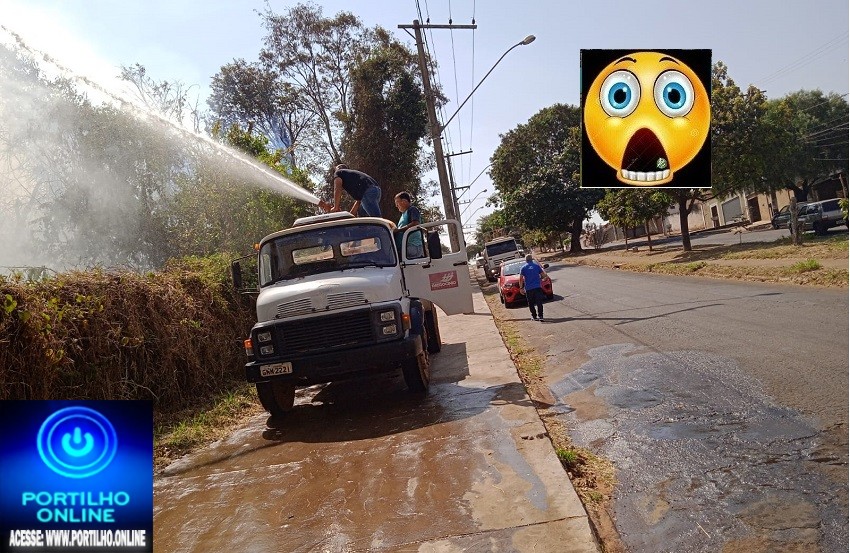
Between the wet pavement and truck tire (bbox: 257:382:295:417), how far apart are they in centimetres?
16

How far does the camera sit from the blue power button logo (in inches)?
94.0

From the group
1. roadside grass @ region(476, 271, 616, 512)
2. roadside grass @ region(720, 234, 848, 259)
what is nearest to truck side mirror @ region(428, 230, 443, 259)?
roadside grass @ region(476, 271, 616, 512)

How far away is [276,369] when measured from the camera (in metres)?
6.98

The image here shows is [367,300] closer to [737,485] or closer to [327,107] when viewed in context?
[737,485]

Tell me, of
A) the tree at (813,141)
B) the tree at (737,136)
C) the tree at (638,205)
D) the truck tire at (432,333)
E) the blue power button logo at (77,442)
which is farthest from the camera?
the tree at (813,141)

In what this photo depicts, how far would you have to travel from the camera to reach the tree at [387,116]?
28.0 m

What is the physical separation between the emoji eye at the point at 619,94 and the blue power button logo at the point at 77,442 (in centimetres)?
541

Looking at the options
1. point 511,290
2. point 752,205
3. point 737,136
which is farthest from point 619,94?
point 752,205

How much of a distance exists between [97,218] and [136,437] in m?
13.7

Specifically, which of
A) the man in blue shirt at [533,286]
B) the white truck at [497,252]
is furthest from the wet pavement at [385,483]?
the white truck at [497,252]

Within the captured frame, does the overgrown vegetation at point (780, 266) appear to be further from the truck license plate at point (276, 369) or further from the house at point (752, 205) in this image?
the house at point (752, 205)

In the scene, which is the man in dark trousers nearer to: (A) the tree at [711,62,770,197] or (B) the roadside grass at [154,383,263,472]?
(B) the roadside grass at [154,383,263,472]

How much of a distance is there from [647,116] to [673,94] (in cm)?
47

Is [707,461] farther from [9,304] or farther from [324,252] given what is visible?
[9,304]
